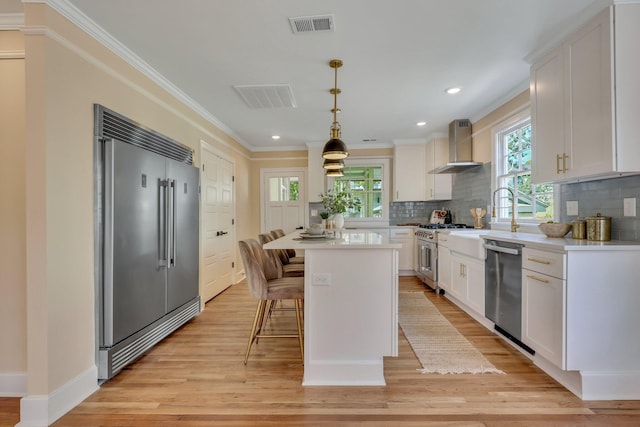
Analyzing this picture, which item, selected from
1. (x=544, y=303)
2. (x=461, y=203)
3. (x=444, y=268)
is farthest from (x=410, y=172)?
(x=544, y=303)

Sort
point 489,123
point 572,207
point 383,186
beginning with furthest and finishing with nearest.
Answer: point 383,186 < point 489,123 < point 572,207

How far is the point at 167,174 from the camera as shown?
2818 millimetres

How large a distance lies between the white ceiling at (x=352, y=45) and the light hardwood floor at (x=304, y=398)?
2026 mm

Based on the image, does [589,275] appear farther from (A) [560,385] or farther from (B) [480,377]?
(B) [480,377]

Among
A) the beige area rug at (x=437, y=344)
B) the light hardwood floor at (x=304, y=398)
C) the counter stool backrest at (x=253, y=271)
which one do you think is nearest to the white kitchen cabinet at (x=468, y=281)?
the beige area rug at (x=437, y=344)

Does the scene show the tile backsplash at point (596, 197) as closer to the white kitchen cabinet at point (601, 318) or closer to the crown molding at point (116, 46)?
the white kitchen cabinet at point (601, 318)

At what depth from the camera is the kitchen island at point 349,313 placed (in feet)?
6.73

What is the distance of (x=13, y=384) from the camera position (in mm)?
1935

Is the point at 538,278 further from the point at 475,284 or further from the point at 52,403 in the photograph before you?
the point at 52,403

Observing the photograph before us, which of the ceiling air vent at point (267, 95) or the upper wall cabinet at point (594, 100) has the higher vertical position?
the ceiling air vent at point (267, 95)

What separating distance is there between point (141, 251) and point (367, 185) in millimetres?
4301

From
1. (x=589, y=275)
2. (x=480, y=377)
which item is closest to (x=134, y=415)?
(x=480, y=377)

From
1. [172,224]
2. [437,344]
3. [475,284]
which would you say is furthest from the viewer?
[475,284]

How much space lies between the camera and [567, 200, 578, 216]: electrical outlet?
2504 mm
